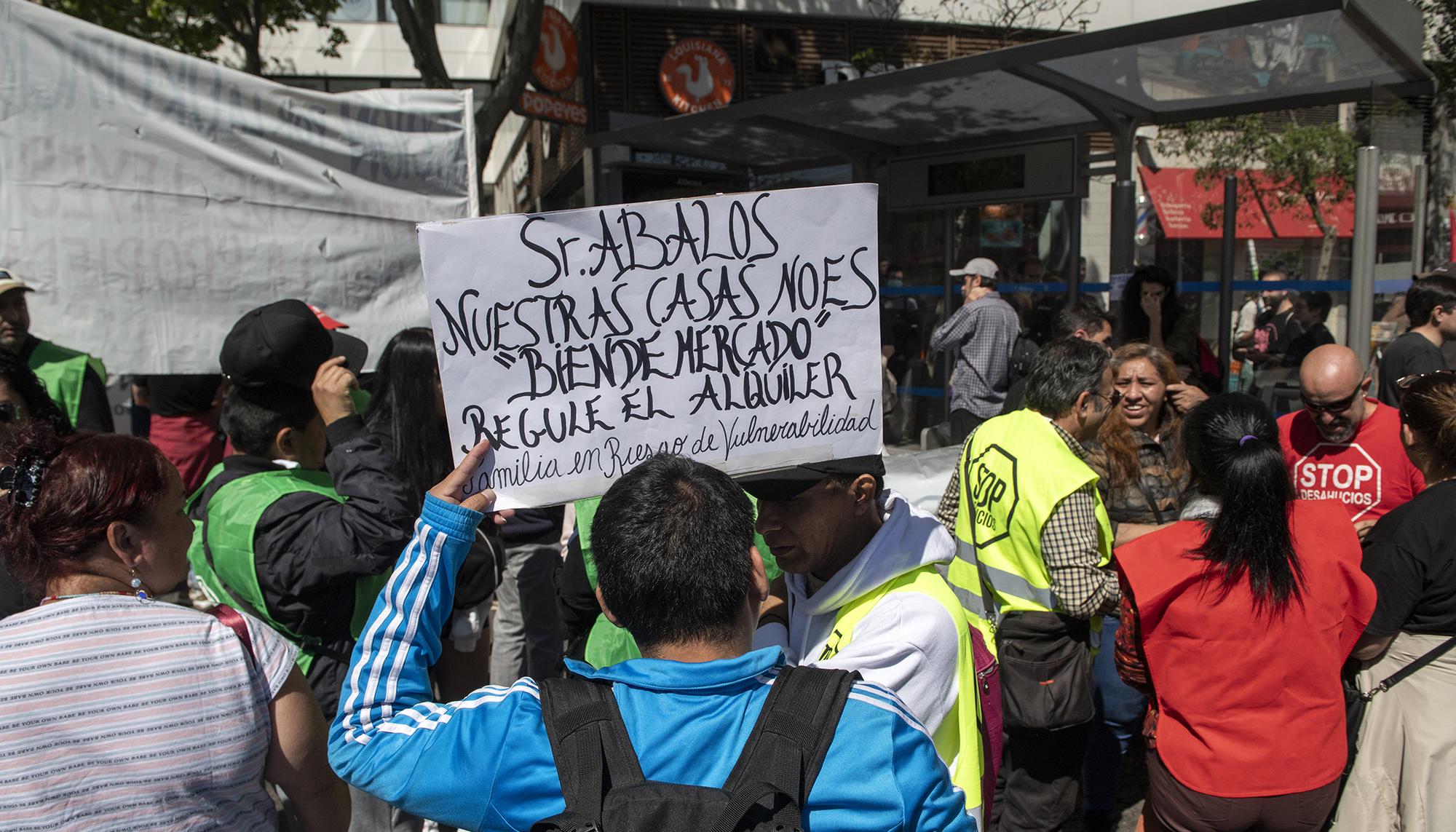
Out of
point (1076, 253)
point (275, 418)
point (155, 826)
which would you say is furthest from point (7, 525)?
point (1076, 253)

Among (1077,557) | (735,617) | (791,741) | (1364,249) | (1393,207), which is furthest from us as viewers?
(1393,207)

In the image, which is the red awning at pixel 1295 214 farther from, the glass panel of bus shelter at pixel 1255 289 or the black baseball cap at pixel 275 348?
the black baseball cap at pixel 275 348

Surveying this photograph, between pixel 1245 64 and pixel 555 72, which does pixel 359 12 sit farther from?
pixel 1245 64

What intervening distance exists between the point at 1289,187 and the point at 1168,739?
11341 mm

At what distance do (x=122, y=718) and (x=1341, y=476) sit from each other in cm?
391

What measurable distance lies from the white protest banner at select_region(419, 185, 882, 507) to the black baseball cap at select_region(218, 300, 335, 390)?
111cm

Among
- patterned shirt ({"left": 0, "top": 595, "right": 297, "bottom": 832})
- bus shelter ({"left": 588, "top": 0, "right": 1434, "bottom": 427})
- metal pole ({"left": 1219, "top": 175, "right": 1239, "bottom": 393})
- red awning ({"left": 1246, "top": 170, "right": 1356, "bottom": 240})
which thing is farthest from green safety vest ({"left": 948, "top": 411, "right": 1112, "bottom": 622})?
Result: red awning ({"left": 1246, "top": 170, "right": 1356, "bottom": 240})

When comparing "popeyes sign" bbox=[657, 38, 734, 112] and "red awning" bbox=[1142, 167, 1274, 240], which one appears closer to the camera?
"red awning" bbox=[1142, 167, 1274, 240]

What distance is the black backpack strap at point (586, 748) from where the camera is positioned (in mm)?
1274

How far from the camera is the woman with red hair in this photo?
159 cm

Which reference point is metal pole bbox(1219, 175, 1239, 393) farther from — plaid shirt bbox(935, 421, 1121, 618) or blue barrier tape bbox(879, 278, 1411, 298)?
plaid shirt bbox(935, 421, 1121, 618)

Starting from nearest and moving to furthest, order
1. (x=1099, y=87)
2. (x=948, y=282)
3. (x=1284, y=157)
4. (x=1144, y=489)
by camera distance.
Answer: (x=1144, y=489), (x=1099, y=87), (x=948, y=282), (x=1284, y=157)

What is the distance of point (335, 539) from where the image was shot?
8.43 ft

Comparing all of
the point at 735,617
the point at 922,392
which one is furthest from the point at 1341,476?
the point at 922,392
